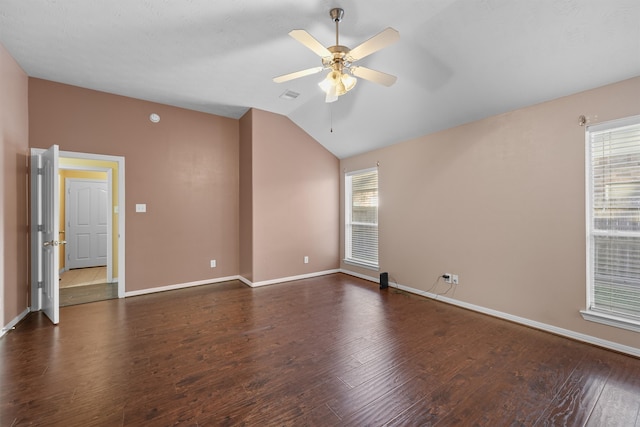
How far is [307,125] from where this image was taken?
496 cm

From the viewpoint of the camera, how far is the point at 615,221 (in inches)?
99.8

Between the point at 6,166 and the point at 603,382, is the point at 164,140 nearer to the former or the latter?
the point at 6,166

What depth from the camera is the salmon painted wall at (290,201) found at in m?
4.64

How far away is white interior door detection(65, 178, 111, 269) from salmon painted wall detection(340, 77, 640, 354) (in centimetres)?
678

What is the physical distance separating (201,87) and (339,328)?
3671mm

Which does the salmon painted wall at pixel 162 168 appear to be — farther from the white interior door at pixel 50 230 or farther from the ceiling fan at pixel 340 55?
the ceiling fan at pixel 340 55

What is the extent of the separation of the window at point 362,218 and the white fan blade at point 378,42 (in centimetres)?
288

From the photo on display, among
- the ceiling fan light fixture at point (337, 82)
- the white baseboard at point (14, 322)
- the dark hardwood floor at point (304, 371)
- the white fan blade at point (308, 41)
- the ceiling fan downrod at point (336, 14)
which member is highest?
the ceiling fan downrod at point (336, 14)

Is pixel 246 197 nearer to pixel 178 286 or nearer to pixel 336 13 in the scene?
pixel 178 286

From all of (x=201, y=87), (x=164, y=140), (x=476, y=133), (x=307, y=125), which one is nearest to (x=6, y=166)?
(x=164, y=140)

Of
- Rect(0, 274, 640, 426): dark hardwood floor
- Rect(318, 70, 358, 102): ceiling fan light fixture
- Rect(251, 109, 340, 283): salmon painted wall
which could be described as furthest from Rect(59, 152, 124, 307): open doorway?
Rect(318, 70, 358, 102): ceiling fan light fixture

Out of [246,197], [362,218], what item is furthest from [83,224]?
[362,218]

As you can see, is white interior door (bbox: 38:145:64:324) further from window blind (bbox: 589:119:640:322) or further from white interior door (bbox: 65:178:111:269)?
window blind (bbox: 589:119:640:322)

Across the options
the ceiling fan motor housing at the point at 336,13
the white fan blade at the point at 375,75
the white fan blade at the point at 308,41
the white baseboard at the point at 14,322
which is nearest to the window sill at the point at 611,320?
the white fan blade at the point at 375,75
